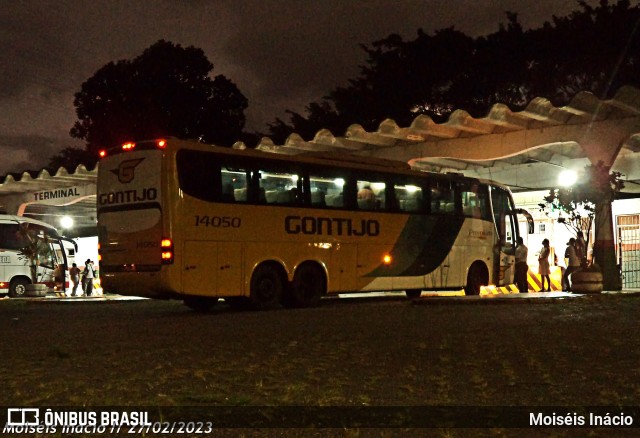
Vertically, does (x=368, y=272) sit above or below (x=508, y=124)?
below

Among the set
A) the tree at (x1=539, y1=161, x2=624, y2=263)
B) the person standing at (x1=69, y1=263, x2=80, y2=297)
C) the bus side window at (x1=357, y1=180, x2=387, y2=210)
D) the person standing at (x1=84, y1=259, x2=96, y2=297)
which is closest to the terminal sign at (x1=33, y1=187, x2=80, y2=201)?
the person standing at (x1=84, y1=259, x2=96, y2=297)

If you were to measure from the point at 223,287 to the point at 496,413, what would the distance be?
36.4 ft

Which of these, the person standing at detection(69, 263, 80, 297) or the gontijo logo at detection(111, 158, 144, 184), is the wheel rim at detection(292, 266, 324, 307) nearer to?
the gontijo logo at detection(111, 158, 144, 184)

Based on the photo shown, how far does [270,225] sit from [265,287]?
50.7 inches

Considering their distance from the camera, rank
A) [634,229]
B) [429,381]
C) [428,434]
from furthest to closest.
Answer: [634,229] → [429,381] → [428,434]

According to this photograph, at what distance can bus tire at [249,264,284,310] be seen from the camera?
667 inches

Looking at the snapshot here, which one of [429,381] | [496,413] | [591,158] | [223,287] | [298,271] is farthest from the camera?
[591,158]

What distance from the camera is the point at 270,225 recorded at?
56.1 feet

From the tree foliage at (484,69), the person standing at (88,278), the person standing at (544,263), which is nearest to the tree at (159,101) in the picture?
the tree foliage at (484,69)

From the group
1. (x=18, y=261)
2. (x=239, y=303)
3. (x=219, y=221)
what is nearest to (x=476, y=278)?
(x=239, y=303)

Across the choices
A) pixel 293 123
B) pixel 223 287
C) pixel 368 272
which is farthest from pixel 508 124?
pixel 293 123

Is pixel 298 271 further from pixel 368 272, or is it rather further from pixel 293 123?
pixel 293 123

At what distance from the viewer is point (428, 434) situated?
519 cm

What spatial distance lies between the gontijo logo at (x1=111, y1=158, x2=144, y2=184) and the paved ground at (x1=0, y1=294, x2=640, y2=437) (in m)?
3.19
